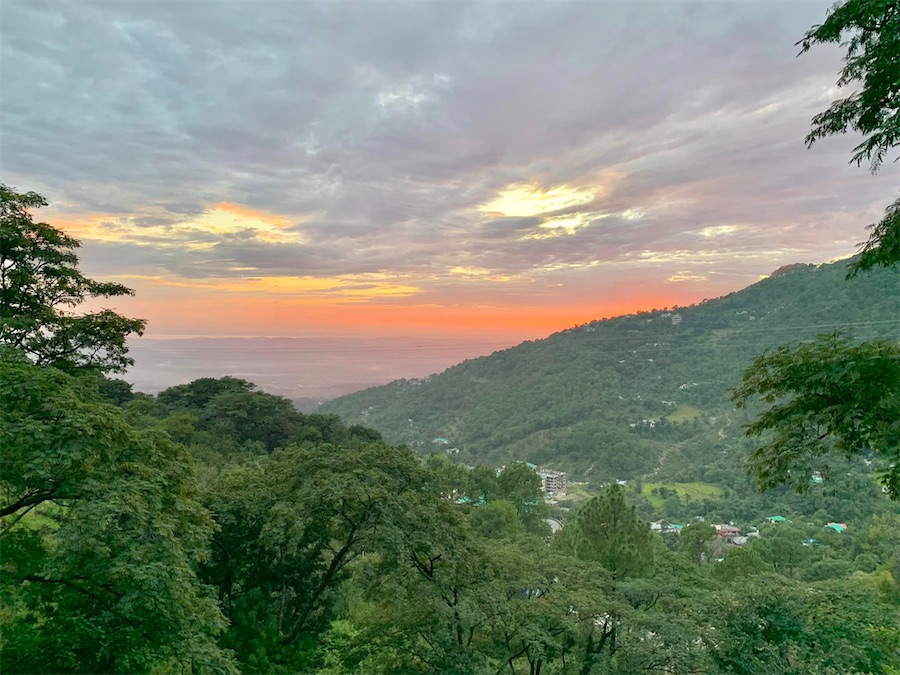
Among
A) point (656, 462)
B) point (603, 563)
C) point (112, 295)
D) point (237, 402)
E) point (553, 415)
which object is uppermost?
A: point (112, 295)

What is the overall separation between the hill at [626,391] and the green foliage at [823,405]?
2764 inches

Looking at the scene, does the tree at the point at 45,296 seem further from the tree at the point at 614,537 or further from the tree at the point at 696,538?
the tree at the point at 696,538

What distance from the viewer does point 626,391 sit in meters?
97.9

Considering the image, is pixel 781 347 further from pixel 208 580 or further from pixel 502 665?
pixel 208 580

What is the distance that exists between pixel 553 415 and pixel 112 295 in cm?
8698

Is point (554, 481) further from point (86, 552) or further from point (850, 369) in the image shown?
point (86, 552)

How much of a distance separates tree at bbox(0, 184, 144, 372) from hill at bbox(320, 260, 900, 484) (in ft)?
238

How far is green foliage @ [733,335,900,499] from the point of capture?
3.72 m

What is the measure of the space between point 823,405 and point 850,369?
56 centimetres

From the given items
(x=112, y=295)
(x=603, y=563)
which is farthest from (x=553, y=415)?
(x=112, y=295)

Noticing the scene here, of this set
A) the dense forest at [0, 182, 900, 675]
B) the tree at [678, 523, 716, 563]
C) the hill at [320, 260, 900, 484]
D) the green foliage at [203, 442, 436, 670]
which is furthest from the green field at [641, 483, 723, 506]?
the green foliage at [203, 442, 436, 670]

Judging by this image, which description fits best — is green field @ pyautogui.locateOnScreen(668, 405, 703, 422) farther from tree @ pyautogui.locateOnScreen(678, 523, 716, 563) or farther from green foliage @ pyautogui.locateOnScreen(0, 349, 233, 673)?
green foliage @ pyautogui.locateOnScreen(0, 349, 233, 673)

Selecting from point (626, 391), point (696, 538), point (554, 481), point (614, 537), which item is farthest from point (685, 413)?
point (614, 537)

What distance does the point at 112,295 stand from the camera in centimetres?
879
